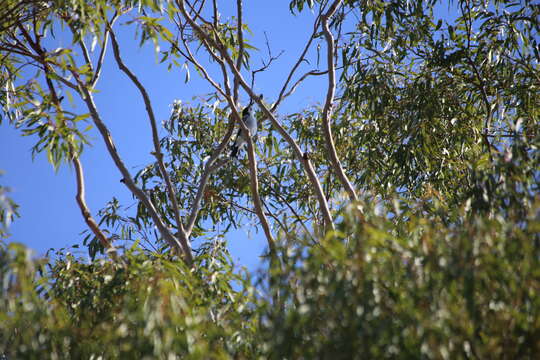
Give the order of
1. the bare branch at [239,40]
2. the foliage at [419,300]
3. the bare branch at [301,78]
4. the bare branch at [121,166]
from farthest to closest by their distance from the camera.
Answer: the bare branch at [301,78]
the bare branch at [239,40]
the bare branch at [121,166]
the foliage at [419,300]

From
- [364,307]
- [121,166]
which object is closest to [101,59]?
[121,166]

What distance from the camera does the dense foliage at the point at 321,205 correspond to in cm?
157

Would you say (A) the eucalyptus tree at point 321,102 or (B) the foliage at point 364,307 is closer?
(B) the foliage at point 364,307

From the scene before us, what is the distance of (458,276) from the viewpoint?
1.51 m

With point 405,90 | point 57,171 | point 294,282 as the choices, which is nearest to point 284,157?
point 405,90

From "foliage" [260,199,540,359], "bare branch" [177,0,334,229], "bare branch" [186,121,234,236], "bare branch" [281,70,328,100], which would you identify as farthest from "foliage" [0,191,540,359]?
"bare branch" [281,70,328,100]

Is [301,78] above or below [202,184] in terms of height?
above

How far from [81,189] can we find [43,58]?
616 mm

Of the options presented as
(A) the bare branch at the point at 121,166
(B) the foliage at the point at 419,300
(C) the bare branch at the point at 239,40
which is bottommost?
(B) the foliage at the point at 419,300

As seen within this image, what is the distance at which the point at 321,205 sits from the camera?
283 centimetres

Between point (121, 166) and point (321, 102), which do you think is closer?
point (121, 166)

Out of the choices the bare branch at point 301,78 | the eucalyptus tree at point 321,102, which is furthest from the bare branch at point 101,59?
the bare branch at point 301,78

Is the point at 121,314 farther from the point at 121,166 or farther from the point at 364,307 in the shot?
the point at 121,166

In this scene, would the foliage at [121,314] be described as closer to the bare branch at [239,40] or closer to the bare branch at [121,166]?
the bare branch at [121,166]
